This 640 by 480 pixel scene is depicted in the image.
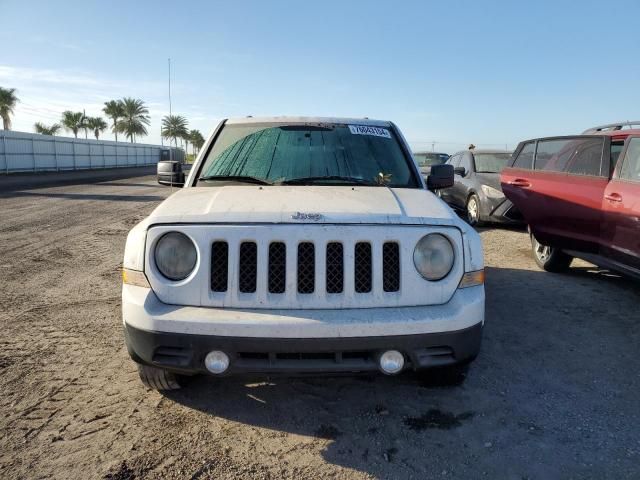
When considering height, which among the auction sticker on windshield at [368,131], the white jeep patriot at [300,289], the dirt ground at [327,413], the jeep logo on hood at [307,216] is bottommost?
the dirt ground at [327,413]

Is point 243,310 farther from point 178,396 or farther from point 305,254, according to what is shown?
point 178,396

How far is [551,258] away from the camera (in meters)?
6.06

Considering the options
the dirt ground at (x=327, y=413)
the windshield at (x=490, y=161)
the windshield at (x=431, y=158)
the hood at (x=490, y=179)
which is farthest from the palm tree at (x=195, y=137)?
the dirt ground at (x=327, y=413)

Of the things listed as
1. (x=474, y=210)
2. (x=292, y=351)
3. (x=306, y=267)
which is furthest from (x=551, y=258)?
(x=292, y=351)

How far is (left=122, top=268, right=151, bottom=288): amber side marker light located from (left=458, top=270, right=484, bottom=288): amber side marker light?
164cm

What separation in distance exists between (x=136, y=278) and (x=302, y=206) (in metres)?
0.95

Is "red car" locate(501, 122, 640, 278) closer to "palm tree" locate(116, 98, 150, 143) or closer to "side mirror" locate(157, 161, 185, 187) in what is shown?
"side mirror" locate(157, 161, 185, 187)

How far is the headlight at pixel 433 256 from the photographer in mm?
2537

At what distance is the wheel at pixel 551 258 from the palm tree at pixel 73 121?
5705cm

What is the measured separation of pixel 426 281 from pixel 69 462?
1.96 metres

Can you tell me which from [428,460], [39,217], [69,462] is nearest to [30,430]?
[69,462]

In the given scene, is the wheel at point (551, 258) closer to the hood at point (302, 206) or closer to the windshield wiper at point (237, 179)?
the hood at point (302, 206)

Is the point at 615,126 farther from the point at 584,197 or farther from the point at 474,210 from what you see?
the point at 474,210

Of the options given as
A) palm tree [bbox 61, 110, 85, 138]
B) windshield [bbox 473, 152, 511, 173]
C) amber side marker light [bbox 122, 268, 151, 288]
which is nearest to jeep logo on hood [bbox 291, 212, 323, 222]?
amber side marker light [bbox 122, 268, 151, 288]
